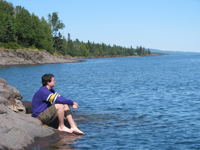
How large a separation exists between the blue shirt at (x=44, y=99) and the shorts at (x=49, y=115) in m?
0.21

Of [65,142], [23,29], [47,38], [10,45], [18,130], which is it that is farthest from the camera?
[47,38]

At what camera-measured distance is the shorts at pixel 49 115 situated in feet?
28.3

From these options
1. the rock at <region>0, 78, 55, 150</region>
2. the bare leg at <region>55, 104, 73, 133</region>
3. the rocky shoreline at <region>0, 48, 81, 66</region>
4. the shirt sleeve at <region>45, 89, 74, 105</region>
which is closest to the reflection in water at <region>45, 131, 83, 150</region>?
the bare leg at <region>55, 104, 73, 133</region>

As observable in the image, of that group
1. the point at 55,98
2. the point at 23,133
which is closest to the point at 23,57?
the point at 55,98

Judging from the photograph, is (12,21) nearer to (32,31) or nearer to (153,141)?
(32,31)

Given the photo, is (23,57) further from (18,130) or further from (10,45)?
(18,130)

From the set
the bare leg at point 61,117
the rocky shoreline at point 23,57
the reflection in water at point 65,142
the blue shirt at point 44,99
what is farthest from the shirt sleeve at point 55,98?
the rocky shoreline at point 23,57

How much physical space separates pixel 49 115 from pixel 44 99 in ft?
1.91

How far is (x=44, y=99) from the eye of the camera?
8.70 metres

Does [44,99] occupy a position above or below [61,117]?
above

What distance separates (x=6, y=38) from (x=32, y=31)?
38.0ft

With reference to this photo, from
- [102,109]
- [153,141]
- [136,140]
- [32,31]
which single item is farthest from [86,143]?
[32,31]

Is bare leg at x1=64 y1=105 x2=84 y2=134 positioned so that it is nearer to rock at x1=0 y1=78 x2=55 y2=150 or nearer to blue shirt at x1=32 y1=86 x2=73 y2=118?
blue shirt at x1=32 y1=86 x2=73 y2=118

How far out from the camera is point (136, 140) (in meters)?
9.13
